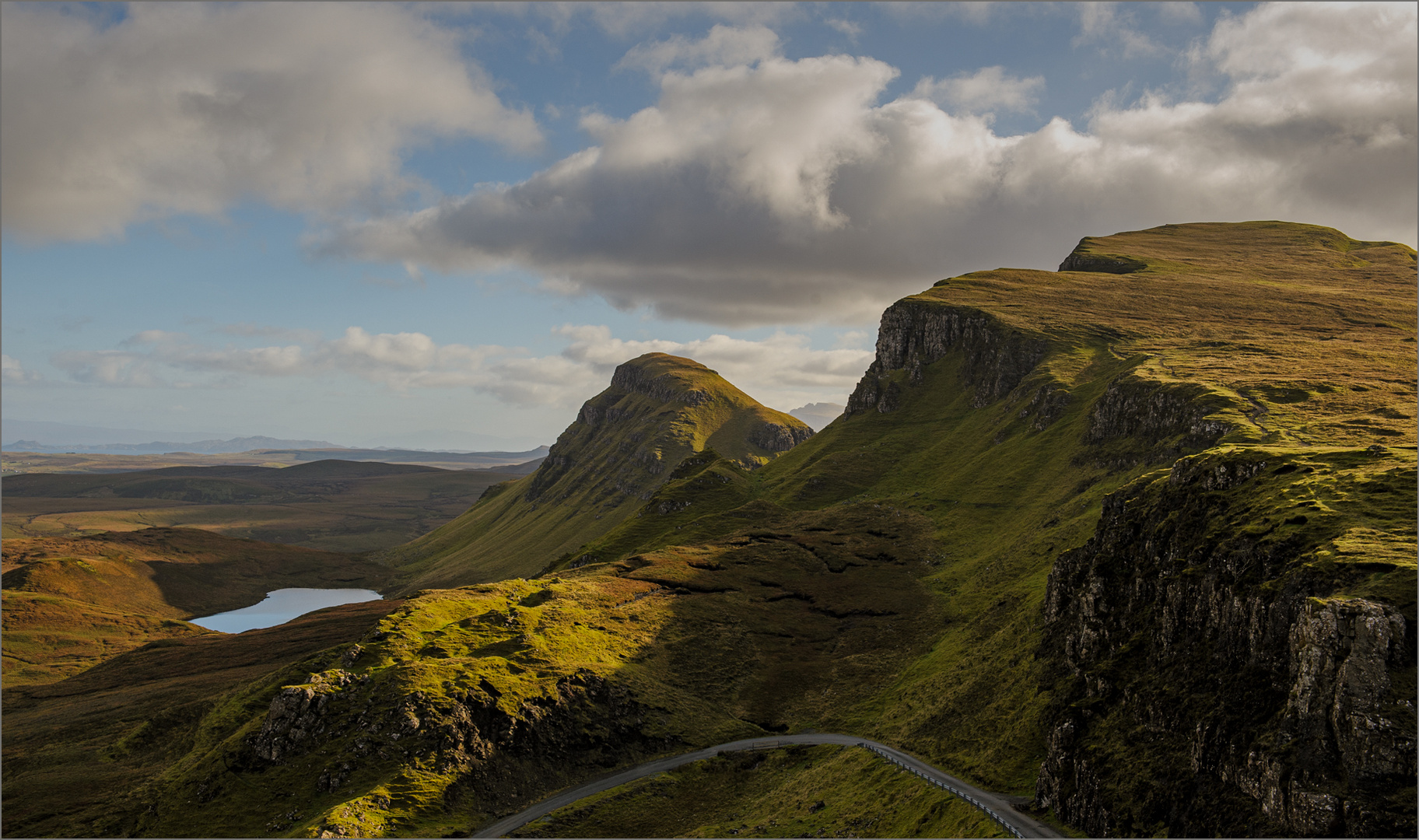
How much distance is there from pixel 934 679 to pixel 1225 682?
56.8m

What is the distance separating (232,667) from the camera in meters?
186

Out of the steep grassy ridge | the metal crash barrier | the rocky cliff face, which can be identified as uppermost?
the rocky cliff face

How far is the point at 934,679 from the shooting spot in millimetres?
117500

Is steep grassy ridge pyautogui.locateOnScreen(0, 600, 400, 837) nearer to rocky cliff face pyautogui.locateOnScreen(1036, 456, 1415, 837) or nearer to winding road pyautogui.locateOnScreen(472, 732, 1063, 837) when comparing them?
winding road pyautogui.locateOnScreen(472, 732, 1063, 837)

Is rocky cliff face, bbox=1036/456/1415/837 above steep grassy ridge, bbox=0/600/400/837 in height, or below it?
above

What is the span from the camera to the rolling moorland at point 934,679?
58.1 metres

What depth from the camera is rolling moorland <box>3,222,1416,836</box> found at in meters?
58.1

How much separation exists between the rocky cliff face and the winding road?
13.1 ft

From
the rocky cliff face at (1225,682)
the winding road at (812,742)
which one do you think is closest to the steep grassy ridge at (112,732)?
the winding road at (812,742)

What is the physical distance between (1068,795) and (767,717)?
6038 centimetres

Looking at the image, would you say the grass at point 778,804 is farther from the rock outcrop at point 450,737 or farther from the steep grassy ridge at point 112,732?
the steep grassy ridge at point 112,732

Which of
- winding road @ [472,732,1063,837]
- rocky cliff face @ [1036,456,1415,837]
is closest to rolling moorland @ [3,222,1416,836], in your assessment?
rocky cliff face @ [1036,456,1415,837]

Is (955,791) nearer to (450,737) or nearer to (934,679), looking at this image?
(934,679)

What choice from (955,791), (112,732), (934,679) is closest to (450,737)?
(955,791)
